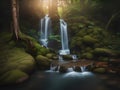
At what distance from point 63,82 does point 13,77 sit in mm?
2395

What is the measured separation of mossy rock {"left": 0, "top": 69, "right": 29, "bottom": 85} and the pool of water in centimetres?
27

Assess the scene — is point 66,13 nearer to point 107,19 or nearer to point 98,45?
point 107,19

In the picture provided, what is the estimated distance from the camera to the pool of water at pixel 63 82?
908 cm

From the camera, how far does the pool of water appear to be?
357 inches

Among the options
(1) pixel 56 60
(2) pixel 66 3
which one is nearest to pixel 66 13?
(2) pixel 66 3

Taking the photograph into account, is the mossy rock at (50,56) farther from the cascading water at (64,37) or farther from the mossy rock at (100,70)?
the mossy rock at (100,70)

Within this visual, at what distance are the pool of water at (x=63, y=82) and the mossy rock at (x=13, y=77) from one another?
0.27m

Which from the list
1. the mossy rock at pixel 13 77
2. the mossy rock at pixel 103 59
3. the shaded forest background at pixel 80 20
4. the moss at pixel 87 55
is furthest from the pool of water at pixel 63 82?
the shaded forest background at pixel 80 20

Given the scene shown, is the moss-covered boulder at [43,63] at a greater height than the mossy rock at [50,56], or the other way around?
the mossy rock at [50,56]

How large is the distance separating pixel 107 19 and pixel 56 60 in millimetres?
8109

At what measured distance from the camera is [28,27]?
1759 centimetres

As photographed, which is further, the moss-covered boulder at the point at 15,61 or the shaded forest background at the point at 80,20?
the shaded forest background at the point at 80,20

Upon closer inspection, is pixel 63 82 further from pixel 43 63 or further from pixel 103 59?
pixel 103 59

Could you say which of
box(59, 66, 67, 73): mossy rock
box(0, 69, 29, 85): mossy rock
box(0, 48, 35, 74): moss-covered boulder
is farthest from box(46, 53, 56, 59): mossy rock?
box(0, 69, 29, 85): mossy rock
